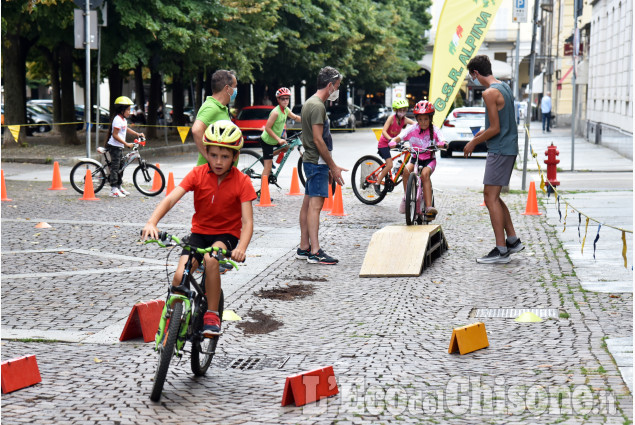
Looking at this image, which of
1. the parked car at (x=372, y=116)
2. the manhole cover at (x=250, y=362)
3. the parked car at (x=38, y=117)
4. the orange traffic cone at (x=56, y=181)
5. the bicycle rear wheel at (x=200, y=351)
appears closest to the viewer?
the bicycle rear wheel at (x=200, y=351)

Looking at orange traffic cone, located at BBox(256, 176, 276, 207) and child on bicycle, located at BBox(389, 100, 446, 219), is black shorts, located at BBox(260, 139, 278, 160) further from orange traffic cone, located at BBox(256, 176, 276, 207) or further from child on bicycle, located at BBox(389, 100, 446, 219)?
child on bicycle, located at BBox(389, 100, 446, 219)

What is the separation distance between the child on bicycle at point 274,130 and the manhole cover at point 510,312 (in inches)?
328

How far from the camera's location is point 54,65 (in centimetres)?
3750

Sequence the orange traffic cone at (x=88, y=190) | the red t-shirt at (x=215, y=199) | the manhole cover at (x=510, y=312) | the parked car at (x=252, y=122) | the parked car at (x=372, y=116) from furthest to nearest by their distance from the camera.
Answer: the parked car at (x=372, y=116)
the parked car at (x=252, y=122)
the orange traffic cone at (x=88, y=190)
the manhole cover at (x=510, y=312)
the red t-shirt at (x=215, y=199)

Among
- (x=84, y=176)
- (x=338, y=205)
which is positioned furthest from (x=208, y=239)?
(x=84, y=176)

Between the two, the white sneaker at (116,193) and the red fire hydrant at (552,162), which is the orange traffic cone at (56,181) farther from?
the red fire hydrant at (552,162)

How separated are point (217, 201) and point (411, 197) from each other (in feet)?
20.6

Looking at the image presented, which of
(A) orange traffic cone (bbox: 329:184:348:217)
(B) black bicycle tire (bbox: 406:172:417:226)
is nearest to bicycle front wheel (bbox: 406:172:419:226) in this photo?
(B) black bicycle tire (bbox: 406:172:417:226)

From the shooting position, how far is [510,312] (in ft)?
24.8

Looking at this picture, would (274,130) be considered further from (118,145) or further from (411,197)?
(411,197)

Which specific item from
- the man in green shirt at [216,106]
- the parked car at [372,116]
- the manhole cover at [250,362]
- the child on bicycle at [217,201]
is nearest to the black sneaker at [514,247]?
the man in green shirt at [216,106]

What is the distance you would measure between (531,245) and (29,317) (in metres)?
6.09

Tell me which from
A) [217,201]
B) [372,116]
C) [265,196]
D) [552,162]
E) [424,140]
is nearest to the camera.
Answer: [217,201]

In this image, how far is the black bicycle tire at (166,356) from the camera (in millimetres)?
5059
